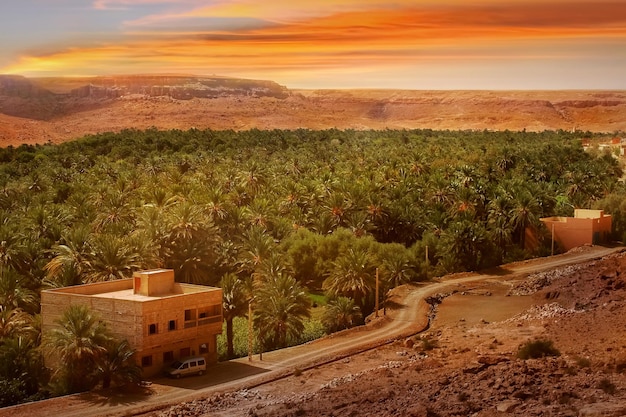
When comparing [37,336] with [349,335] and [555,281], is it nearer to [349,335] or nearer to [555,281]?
[349,335]

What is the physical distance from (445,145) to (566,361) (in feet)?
338

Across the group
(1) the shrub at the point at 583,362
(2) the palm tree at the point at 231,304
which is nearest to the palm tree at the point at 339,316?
(2) the palm tree at the point at 231,304

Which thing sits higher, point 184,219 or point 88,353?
point 184,219

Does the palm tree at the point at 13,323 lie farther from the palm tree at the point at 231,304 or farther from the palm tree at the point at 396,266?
the palm tree at the point at 396,266

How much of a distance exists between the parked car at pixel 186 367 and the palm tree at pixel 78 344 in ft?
11.0

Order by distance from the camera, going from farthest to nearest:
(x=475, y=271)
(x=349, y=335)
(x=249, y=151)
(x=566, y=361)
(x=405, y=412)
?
(x=249, y=151) → (x=475, y=271) → (x=349, y=335) → (x=566, y=361) → (x=405, y=412)

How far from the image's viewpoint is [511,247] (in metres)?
81.1

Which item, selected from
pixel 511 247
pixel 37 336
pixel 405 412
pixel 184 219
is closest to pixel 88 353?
pixel 37 336

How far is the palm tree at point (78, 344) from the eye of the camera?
4225 centimetres

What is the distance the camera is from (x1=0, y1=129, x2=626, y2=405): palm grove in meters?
47.6

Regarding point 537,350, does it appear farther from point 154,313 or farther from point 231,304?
point 154,313

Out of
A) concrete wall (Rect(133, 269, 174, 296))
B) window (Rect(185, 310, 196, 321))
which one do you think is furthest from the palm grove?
window (Rect(185, 310, 196, 321))

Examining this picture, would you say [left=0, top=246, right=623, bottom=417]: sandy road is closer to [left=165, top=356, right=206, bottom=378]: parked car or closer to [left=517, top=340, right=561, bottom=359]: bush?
[left=165, top=356, right=206, bottom=378]: parked car

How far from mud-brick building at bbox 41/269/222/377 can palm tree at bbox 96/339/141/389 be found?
1.05 meters
